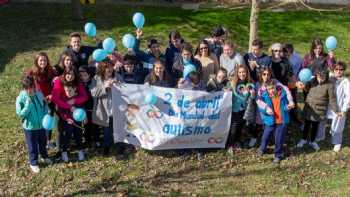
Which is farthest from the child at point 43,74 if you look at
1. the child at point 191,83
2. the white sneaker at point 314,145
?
the white sneaker at point 314,145

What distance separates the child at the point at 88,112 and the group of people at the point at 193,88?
17 mm

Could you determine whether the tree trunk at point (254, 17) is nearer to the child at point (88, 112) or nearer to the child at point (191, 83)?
the child at point (191, 83)

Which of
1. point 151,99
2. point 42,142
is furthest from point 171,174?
point 42,142

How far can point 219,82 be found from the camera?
29.2 ft

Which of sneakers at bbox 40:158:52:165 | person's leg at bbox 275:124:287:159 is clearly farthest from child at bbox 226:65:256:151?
sneakers at bbox 40:158:52:165

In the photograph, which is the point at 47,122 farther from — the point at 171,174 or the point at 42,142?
the point at 171,174

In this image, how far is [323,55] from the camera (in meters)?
9.74

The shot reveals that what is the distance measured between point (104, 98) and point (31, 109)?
1.22 m

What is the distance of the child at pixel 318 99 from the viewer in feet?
28.9

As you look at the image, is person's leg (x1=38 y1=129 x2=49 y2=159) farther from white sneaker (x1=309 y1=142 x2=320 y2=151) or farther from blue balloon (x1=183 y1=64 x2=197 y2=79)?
white sneaker (x1=309 y1=142 x2=320 y2=151)

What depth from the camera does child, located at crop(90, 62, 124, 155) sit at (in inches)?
334

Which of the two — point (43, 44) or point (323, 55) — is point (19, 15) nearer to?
point (43, 44)

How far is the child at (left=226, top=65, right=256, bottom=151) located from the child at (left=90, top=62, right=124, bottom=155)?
1.96 meters

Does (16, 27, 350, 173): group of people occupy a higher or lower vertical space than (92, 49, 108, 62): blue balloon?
lower
